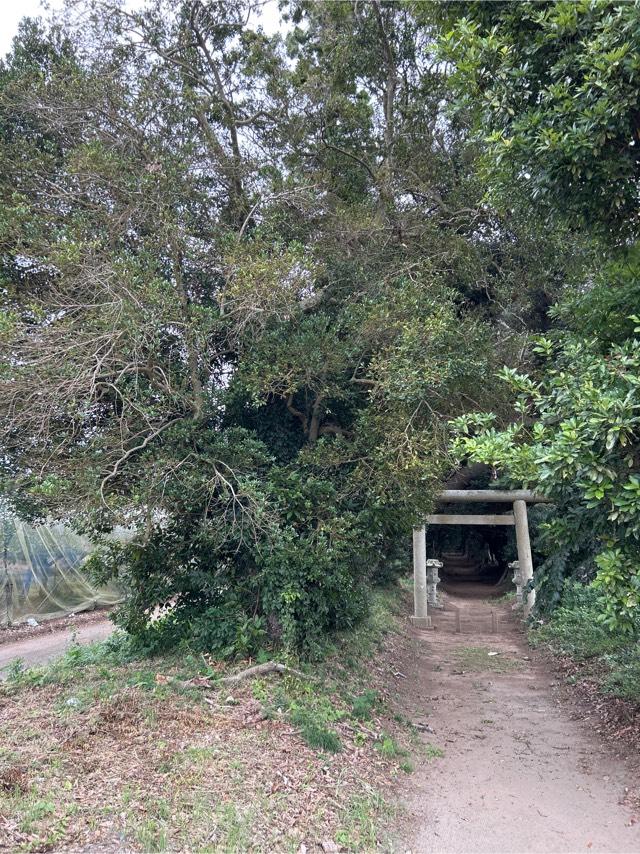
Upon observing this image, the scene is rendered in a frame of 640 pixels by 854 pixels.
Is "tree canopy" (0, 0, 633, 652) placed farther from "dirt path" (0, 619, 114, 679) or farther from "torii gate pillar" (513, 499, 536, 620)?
"torii gate pillar" (513, 499, 536, 620)

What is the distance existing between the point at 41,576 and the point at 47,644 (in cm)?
297

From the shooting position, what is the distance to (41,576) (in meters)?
13.8

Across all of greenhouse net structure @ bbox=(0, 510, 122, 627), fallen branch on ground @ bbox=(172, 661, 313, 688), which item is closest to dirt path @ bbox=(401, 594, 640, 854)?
fallen branch on ground @ bbox=(172, 661, 313, 688)

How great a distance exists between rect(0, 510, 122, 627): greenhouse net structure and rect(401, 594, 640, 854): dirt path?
28.0ft

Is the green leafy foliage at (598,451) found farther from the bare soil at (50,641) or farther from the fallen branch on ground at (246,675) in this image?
the bare soil at (50,641)

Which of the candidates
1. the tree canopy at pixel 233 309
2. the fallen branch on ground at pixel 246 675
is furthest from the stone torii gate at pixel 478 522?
the fallen branch on ground at pixel 246 675

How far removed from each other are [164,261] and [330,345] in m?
2.44

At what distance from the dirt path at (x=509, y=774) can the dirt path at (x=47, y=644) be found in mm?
6090

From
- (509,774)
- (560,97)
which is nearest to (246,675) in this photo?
(509,774)

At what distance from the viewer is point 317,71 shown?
9.15 metres

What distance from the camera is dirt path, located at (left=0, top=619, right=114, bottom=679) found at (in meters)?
10.1

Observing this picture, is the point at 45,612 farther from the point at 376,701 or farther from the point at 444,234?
the point at 444,234

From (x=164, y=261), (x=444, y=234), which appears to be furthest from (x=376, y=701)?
(x=444, y=234)

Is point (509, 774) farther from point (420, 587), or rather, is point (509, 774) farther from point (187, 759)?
point (420, 587)
